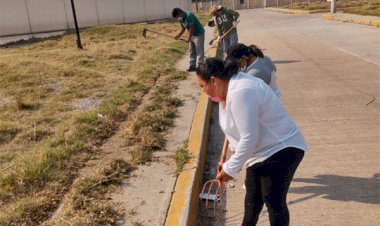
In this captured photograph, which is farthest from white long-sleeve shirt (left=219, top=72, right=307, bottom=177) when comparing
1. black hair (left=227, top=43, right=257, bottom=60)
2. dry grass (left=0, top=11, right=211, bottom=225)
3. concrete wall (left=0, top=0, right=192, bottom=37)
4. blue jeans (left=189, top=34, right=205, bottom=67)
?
concrete wall (left=0, top=0, right=192, bottom=37)

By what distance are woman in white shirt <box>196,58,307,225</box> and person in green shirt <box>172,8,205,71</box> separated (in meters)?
6.76

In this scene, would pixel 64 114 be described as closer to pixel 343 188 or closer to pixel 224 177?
pixel 343 188

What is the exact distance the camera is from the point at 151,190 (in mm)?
3836

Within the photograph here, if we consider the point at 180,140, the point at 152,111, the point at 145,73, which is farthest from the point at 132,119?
the point at 145,73

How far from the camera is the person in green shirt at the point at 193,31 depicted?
30.4ft

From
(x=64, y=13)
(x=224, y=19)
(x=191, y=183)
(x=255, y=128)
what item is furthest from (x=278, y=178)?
(x=64, y=13)

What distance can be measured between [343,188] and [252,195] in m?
1.52

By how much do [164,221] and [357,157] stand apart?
8.23 feet

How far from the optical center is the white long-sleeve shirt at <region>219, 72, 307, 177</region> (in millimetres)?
2316

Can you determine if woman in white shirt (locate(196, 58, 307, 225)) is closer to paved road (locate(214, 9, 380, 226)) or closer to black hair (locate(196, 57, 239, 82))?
black hair (locate(196, 57, 239, 82))

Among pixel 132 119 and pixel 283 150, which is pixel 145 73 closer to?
pixel 132 119

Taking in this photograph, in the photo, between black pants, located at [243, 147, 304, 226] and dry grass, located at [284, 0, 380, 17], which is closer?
black pants, located at [243, 147, 304, 226]

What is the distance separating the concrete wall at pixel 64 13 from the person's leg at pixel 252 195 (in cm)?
2188

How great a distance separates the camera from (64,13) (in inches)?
949
